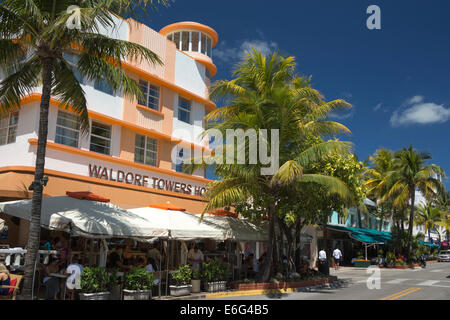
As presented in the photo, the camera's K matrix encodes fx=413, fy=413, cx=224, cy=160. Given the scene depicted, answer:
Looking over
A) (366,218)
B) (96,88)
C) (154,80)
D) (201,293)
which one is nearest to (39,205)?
(201,293)

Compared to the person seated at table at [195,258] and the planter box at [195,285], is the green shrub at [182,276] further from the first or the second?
the person seated at table at [195,258]

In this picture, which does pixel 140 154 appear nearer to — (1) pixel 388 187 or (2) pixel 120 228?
(2) pixel 120 228

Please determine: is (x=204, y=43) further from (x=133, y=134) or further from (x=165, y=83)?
(x=133, y=134)

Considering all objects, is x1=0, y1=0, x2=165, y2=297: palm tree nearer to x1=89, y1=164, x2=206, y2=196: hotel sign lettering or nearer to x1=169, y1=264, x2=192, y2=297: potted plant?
x1=169, y1=264, x2=192, y2=297: potted plant

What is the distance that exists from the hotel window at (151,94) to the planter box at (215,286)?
1023 centimetres

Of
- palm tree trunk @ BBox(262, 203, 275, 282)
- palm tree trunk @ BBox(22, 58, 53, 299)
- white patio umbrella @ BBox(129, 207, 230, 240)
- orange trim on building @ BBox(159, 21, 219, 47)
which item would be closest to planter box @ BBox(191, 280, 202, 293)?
white patio umbrella @ BBox(129, 207, 230, 240)

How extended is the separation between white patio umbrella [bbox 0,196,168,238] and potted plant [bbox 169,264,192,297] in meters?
1.55

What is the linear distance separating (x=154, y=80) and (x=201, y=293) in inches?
454

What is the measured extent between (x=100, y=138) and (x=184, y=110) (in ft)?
19.6

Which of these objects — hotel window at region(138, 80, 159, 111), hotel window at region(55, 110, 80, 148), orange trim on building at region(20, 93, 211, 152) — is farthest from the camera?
hotel window at region(138, 80, 159, 111)

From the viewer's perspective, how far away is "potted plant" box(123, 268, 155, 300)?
11781 millimetres

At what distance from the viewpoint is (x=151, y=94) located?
70.5 feet

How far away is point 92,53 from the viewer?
39.0 ft
